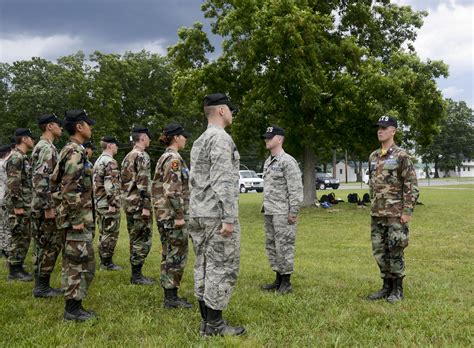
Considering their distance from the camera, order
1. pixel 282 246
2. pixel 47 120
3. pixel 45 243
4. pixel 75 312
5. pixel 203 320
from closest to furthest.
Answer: pixel 203 320 < pixel 75 312 < pixel 45 243 < pixel 47 120 < pixel 282 246

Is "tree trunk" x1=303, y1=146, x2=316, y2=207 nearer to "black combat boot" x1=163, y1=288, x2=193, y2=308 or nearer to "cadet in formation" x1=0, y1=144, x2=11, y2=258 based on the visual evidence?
"cadet in formation" x1=0, y1=144, x2=11, y2=258

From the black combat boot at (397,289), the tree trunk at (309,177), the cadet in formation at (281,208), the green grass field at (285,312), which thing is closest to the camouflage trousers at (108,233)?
the green grass field at (285,312)

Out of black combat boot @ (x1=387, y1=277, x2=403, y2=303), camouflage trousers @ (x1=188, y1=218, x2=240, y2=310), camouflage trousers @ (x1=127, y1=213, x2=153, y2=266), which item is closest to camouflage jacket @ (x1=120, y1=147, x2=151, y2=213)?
camouflage trousers @ (x1=127, y1=213, x2=153, y2=266)

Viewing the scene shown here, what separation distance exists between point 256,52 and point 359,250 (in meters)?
10.2

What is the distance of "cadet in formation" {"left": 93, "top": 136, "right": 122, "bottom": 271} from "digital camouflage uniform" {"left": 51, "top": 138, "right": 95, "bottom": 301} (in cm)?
249

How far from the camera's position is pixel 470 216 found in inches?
592

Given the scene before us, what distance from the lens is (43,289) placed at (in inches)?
214

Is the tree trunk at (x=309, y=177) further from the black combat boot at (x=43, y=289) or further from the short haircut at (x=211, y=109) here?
the short haircut at (x=211, y=109)

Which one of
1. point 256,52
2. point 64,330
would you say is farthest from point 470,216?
point 64,330

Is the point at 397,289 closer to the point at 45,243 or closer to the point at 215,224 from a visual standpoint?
the point at 215,224

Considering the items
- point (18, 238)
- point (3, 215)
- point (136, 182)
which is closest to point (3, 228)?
point (3, 215)

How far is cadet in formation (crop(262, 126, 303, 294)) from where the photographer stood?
579cm

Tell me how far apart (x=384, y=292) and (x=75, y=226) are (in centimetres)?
384

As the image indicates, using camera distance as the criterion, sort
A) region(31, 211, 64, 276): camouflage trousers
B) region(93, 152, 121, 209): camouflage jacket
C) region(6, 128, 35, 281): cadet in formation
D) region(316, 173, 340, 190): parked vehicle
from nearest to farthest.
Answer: region(31, 211, 64, 276): camouflage trousers
region(6, 128, 35, 281): cadet in formation
region(93, 152, 121, 209): camouflage jacket
region(316, 173, 340, 190): parked vehicle
